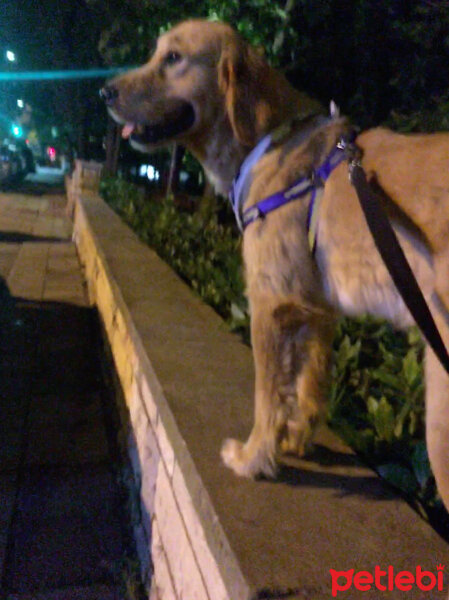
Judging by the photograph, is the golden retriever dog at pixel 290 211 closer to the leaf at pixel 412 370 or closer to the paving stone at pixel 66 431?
the leaf at pixel 412 370

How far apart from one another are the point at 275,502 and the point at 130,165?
2581cm

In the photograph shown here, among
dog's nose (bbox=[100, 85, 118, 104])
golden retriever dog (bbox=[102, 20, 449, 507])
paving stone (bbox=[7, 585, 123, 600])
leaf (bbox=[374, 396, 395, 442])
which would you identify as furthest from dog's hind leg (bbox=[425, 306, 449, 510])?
dog's nose (bbox=[100, 85, 118, 104])

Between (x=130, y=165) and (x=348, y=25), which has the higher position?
(x=348, y=25)

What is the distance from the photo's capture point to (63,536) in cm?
305

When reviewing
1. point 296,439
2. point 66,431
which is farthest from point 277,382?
point 66,431

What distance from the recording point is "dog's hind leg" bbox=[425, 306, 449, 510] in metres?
1.68

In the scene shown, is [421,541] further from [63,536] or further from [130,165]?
[130,165]

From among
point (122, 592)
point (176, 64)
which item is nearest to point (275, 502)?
point (122, 592)

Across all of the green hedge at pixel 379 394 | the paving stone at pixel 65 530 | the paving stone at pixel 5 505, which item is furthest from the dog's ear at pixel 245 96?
the paving stone at pixel 5 505

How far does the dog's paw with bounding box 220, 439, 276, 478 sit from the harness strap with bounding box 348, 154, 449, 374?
2.76 ft

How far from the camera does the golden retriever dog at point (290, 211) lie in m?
1.86

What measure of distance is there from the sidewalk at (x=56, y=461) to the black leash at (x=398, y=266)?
193cm

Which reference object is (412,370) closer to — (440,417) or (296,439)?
(296,439)

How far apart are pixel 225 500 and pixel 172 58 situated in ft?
6.28
